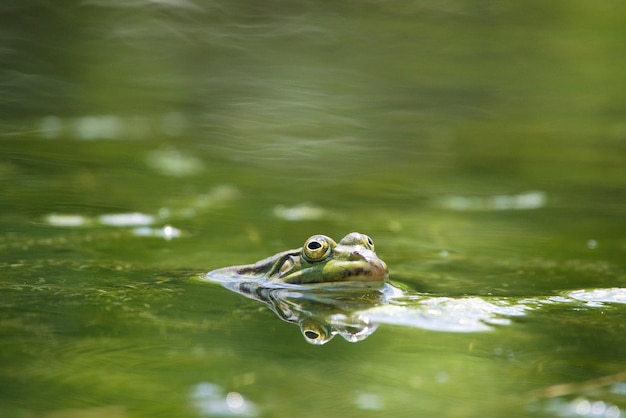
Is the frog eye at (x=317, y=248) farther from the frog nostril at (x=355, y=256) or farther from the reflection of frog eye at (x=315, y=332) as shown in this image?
the reflection of frog eye at (x=315, y=332)

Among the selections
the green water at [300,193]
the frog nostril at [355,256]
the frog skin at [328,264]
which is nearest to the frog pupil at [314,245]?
the frog skin at [328,264]

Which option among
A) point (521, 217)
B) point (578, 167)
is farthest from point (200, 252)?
point (578, 167)

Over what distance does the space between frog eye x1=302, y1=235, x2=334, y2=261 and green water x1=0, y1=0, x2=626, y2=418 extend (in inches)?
14.4

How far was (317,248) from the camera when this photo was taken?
12.8ft

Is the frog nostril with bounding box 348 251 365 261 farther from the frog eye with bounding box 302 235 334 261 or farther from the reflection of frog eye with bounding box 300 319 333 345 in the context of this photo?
the reflection of frog eye with bounding box 300 319 333 345

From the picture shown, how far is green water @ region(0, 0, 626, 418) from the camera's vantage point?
272 cm

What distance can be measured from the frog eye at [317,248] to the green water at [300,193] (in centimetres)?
36

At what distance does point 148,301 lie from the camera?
3770mm

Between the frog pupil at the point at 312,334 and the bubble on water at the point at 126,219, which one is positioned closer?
the frog pupil at the point at 312,334

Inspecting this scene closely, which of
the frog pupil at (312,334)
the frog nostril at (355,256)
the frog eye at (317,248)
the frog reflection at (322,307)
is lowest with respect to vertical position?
the frog pupil at (312,334)

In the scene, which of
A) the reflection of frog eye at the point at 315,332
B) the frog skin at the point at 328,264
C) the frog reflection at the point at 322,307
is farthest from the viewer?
the frog skin at the point at 328,264

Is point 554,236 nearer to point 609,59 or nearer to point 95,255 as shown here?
point 95,255

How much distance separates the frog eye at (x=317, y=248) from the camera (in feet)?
12.8

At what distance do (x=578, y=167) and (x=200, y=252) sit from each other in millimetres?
4398
